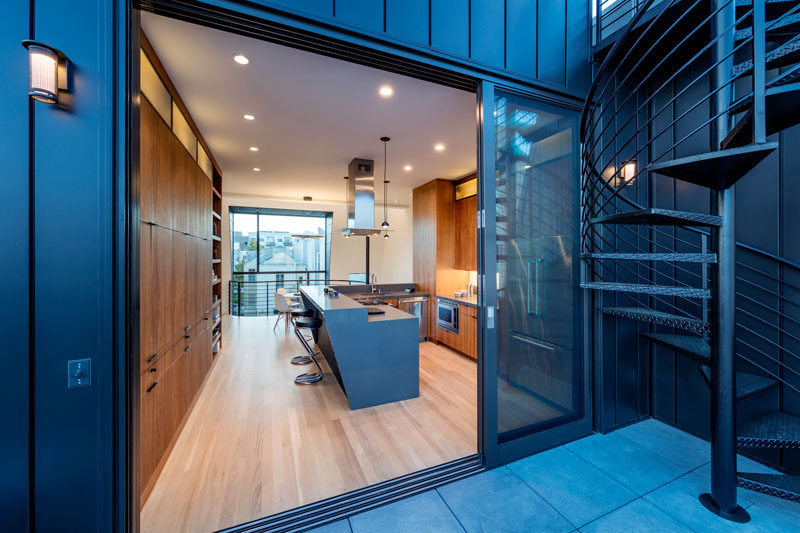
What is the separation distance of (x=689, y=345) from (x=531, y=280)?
1070 millimetres

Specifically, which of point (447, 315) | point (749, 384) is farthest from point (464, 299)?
point (749, 384)

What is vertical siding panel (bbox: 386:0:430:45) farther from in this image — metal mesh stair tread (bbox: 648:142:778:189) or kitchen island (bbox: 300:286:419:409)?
kitchen island (bbox: 300:286:419:409)

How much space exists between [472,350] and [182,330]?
3506mm

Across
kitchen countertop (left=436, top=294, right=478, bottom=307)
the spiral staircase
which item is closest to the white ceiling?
the spiral staircase

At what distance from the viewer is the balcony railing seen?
7.95 metres

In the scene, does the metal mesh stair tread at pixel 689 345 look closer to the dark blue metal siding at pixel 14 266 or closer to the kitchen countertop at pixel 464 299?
the kitchen countertop at pixel 464 299

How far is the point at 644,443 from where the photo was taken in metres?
2.38

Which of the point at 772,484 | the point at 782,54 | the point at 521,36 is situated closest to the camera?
the point at 782,54

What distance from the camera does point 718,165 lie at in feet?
5.00

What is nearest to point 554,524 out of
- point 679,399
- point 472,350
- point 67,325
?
point 679,399

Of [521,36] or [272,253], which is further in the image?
[272,253]

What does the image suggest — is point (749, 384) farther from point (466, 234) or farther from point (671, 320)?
point (466, 234)

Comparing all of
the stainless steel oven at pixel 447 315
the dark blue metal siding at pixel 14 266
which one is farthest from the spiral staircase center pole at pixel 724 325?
the stainless steel oven at pixel 447 315

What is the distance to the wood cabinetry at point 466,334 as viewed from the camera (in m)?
4.53
